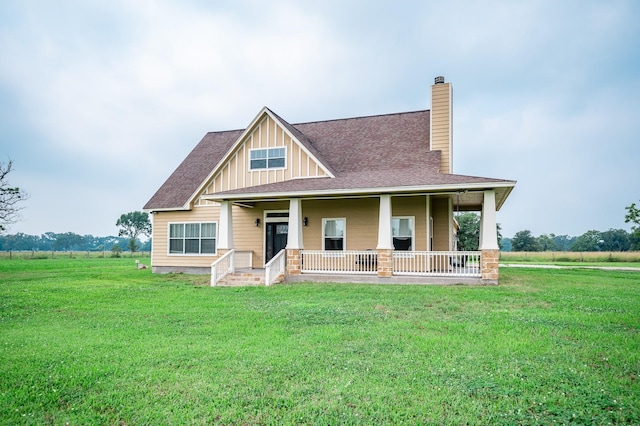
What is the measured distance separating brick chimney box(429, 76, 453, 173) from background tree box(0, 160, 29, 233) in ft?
70.1

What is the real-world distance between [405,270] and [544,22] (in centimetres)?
1129

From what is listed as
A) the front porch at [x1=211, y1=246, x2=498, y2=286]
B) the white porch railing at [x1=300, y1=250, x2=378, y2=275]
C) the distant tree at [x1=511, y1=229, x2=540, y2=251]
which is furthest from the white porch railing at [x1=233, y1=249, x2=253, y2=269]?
the distant tree at [x1=511, y1=229, x2=540, y2=251]

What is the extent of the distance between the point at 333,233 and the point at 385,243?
10.1 feet

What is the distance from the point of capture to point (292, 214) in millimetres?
14008

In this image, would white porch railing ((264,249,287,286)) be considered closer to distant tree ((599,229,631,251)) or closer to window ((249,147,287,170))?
window ((249,147,287,170))

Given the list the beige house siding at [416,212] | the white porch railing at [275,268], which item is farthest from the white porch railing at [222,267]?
the beige house siding at [416,212]

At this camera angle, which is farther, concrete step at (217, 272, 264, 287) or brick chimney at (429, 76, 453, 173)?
brick chimney at (429, 76, 453, 173)

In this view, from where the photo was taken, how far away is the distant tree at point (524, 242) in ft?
236

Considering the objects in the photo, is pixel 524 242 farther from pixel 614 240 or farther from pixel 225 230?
pixel 225 230

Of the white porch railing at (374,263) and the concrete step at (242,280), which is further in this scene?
the concrete step at (242,280)

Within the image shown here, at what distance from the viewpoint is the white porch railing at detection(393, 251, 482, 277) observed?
1291 cm

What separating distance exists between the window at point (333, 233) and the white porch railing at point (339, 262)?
2.90 ft

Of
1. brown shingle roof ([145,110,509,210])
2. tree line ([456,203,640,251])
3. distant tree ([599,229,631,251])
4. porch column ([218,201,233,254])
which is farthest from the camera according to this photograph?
distant tree ([599,229,631,251])

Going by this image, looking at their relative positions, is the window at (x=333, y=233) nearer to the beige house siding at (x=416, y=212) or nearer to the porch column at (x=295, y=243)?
the porch column at (x=295, y=243)
